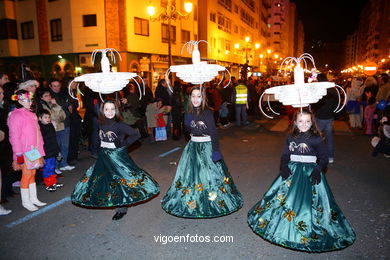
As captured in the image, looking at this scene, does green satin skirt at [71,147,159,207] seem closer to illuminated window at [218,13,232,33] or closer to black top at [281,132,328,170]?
black top at [281,132,328,170]

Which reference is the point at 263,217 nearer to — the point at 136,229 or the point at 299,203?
the point at 299,203

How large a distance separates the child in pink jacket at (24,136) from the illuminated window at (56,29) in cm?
2245

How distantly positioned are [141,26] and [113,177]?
72.4 feet

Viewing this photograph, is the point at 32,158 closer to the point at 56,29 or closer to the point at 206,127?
the point at 206,127

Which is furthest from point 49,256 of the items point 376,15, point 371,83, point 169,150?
point 376,15

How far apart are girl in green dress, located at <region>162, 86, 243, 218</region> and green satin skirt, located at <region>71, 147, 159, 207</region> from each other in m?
0.49

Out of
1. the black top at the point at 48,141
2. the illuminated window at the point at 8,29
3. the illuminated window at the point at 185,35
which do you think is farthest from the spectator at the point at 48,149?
the illuminated window at the point at 8,29

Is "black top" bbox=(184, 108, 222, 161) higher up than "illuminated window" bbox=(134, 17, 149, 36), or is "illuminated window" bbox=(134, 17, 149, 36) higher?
"illuminated window" bbox=(134, 17, 149, 36)

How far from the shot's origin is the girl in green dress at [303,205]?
360 centimetres

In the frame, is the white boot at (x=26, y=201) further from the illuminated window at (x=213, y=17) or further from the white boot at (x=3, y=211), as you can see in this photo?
the illuminated window at (x=213, y=17)

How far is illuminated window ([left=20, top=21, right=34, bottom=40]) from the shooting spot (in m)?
26.8

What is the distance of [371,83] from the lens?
12031mm

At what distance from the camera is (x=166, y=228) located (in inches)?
177

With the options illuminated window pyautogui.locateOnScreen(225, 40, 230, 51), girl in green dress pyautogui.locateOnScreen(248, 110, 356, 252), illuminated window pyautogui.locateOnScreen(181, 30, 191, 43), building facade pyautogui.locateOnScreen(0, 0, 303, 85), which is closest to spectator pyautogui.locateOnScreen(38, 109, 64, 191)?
girl in green dress pyautogui.locateOnScreen(248, 110, 356, 252)
